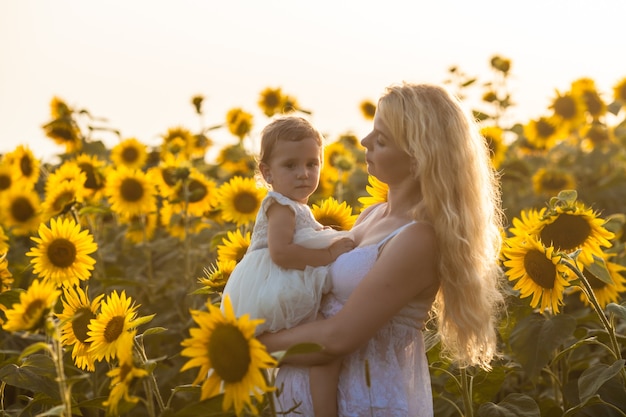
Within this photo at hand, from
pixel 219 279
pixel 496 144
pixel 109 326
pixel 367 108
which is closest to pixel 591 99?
pixel 496 144

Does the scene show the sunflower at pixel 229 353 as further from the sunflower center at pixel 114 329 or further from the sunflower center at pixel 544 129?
the sunflower center at pixel 544 129

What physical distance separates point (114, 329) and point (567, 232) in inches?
54.0

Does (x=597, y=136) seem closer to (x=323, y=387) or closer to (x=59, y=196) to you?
(x=59, y=196)

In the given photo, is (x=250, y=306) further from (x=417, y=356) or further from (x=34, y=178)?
(x=34, y=178)

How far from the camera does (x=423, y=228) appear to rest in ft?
7.99

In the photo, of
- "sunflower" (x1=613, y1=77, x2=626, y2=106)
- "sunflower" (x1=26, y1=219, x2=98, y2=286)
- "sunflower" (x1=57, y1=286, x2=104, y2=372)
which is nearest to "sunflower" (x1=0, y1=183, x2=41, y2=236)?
"sunflower" (x1=26, y1=219, x2=98, y2=286)

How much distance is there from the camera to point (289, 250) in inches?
101

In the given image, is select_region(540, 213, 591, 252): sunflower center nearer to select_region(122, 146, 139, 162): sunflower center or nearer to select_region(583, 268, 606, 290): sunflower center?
select_region(583, 268, 606, 290): sunflower center

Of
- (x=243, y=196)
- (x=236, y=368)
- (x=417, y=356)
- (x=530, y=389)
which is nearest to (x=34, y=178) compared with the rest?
(x=243, y=196)

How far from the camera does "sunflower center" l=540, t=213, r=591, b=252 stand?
2885 millimetres

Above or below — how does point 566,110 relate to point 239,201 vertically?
below

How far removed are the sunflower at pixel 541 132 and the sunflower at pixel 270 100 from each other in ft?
5.46

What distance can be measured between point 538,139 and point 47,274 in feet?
12.7

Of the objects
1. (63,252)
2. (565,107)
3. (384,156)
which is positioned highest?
(384,156)
